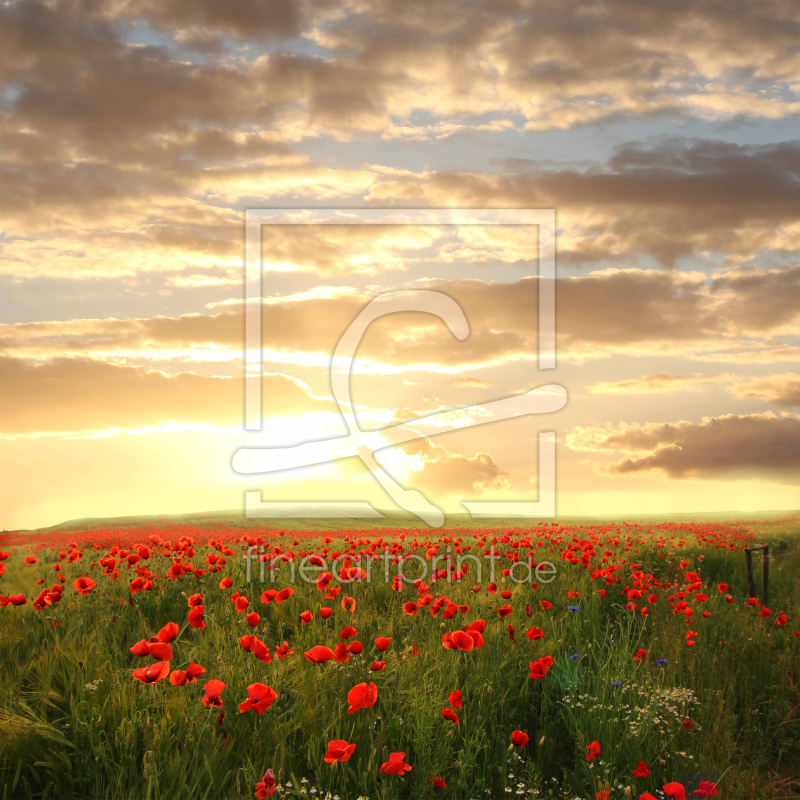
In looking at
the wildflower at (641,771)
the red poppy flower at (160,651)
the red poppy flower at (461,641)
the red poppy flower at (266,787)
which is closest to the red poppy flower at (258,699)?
the red poppy flower at (266,787)

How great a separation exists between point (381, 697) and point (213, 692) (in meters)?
1.06

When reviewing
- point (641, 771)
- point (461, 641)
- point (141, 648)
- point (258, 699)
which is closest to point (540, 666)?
point (461, 641)

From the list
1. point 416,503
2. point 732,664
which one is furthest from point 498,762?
point 416,503

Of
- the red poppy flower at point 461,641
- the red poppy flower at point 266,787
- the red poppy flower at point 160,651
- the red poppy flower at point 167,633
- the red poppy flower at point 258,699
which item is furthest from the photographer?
the red poppy flower at point 461,641

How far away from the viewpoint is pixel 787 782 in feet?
13.3

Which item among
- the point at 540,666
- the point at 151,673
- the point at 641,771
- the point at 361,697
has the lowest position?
the point at 641,771

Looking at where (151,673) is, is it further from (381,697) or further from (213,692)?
(381,697)

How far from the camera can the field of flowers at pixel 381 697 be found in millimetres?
2947

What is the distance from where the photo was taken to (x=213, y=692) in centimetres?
296

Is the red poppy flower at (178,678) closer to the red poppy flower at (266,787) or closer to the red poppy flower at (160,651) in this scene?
the red poppy flower at (160,651)

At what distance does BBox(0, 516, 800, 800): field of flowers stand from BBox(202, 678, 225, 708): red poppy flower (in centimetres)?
2

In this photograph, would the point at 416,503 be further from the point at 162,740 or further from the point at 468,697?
the point at 162,740

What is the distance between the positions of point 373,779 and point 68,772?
4.72 feet

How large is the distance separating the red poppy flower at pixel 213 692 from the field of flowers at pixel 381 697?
2 centimetres
